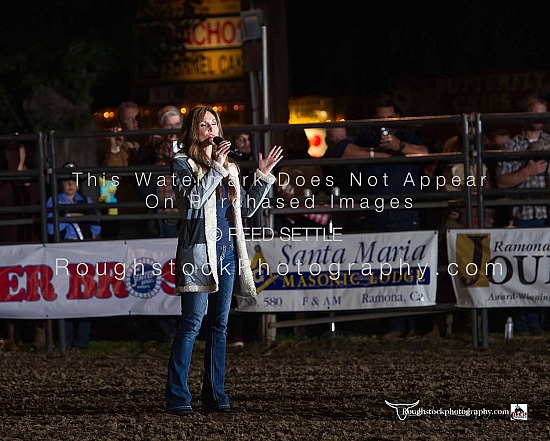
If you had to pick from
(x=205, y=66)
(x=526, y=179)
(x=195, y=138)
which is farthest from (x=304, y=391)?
(x=205, y=66)

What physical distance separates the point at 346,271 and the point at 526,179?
1.95 meters

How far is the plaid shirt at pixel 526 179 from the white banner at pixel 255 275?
1032 mm

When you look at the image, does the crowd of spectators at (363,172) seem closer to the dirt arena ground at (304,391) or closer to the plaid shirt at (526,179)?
the plaid shirt at (526,179)

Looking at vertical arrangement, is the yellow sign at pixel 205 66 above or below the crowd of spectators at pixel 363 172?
above

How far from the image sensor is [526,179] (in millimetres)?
11570

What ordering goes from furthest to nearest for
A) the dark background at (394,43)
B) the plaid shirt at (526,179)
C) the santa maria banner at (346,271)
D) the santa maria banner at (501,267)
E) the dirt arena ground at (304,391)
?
the dark background at (394,43)
the plaid shirt at (526,179)
the santa maria banner at (346,271)
the santa maria banner at (501,267)
the dirt arena ground at (304,391)

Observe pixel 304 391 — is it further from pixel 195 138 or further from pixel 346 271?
pixel 346 271

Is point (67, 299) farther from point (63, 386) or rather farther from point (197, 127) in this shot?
point (197, 127)

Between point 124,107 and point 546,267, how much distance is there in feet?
14.7

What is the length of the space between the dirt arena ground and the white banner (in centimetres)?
43

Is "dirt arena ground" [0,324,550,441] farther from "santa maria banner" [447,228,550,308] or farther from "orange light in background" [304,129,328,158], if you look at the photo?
"orange light in background" [304,129,328,158]

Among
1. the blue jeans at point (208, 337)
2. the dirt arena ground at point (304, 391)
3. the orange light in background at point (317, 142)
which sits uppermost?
the orange light in background at point (317, 142)

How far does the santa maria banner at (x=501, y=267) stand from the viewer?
36.2 ft

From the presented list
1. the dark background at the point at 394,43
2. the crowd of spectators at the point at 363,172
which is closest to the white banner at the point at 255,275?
the crowd of spectators at the point at 363,172
